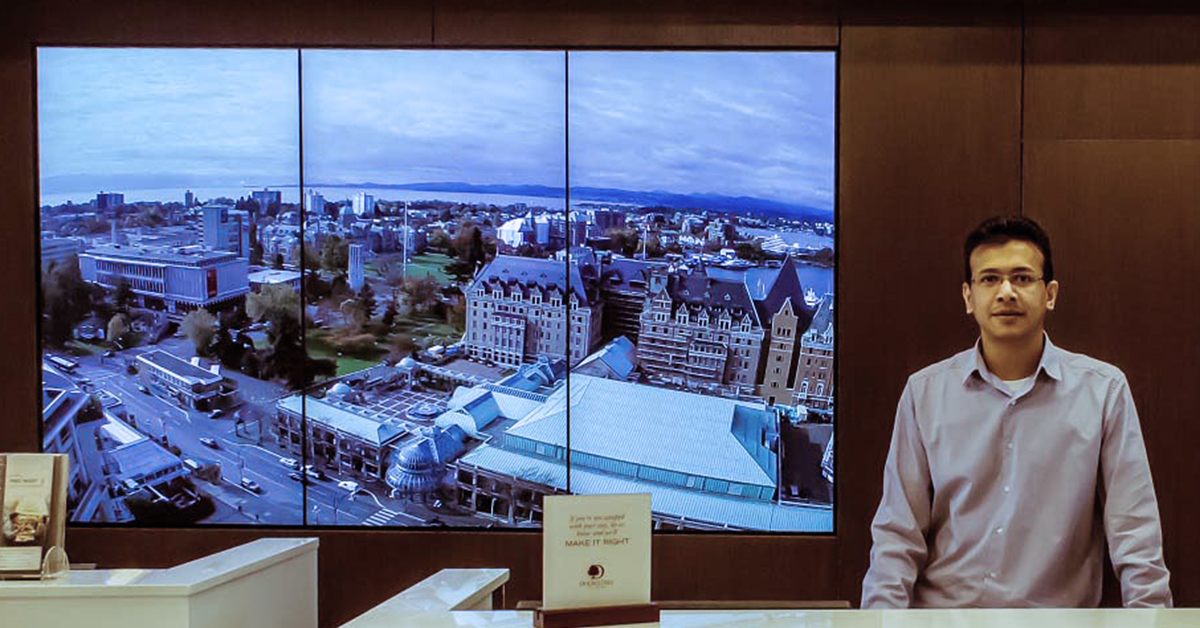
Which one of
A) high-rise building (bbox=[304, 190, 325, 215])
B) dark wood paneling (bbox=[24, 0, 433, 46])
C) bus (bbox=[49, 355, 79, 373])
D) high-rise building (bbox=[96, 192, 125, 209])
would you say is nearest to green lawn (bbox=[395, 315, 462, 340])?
high-rise building (bbox=[304, 190, 325, 215])

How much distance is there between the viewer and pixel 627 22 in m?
4.40

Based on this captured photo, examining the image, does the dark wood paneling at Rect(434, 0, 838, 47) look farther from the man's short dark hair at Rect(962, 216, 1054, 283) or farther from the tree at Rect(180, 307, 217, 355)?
the man's short dark hair at Rect(962, 216, 1054, 283)

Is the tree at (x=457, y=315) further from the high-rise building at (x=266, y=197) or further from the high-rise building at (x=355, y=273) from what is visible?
the high-rise building at (x=266, y=197)

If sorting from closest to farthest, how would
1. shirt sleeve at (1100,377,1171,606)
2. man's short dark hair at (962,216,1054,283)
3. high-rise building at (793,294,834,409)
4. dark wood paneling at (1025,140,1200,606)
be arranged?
1. shirt sleeve at (1100,377,1171,606)
2. man's short dark hair at (962,216,1054,283)
3. dark wood paneling at (1025,140,1200,606)
4. high-rise building at (793,294,834,409)

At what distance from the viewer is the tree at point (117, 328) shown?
4562mm

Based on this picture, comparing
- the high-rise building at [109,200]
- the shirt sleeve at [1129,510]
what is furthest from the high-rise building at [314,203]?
the shirt sleeve at [1129,510]

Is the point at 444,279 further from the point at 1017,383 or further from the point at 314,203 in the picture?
the point at 1017,383

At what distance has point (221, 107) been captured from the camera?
4.48 meters

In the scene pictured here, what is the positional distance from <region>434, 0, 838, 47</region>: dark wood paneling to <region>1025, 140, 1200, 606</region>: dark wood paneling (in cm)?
115

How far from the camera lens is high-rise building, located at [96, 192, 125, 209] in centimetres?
454

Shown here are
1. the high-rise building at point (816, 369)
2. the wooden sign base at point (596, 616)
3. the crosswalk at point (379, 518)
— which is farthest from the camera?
the crosswalk at point (379, 518)

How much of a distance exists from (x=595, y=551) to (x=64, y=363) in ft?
11.7

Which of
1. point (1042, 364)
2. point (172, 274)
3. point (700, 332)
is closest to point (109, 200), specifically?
point (172, 274)

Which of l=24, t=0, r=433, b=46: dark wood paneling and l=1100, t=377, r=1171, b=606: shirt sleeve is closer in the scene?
l=1100, t=377, r=1171, b=606: shirt sleeve
